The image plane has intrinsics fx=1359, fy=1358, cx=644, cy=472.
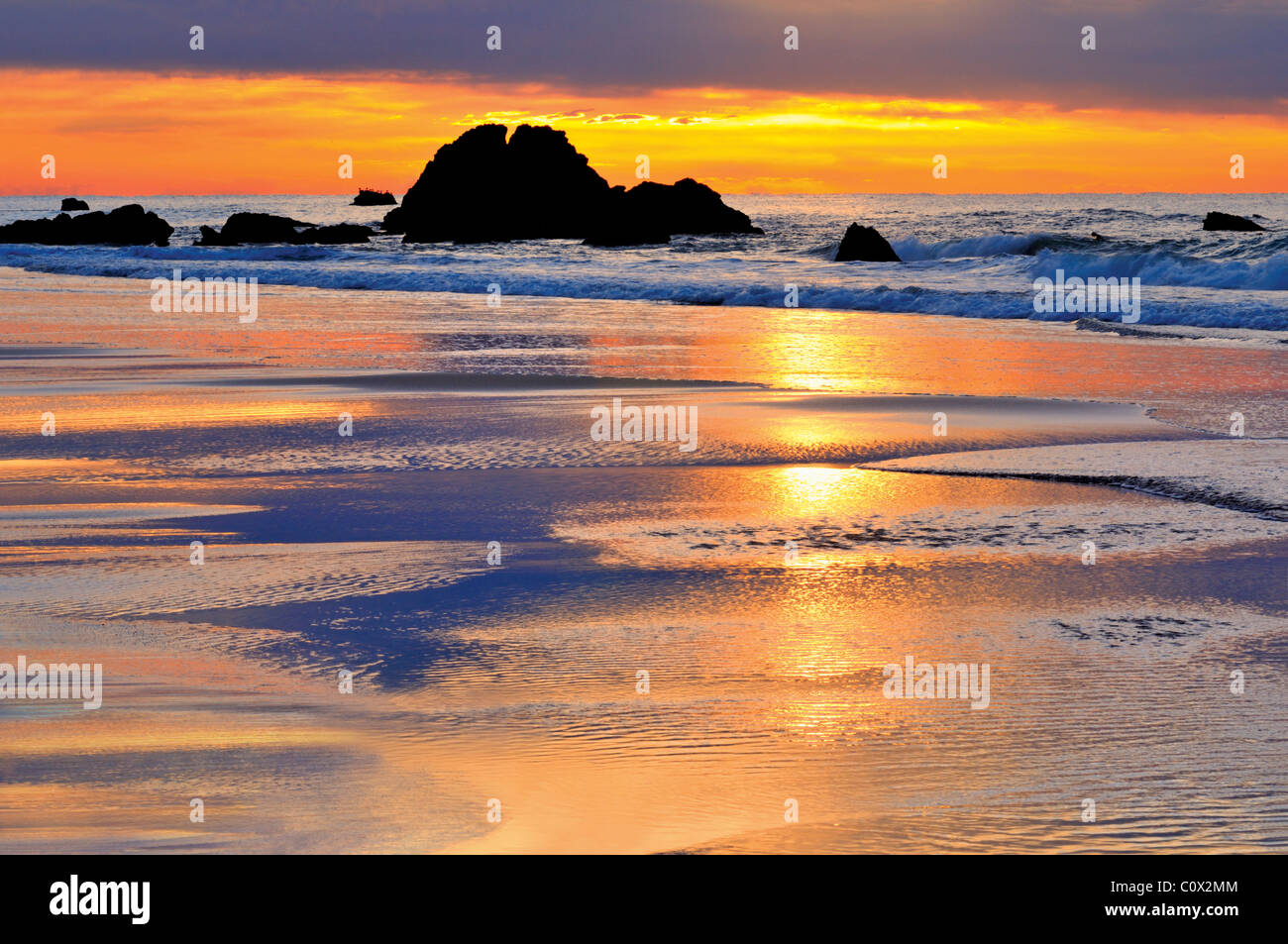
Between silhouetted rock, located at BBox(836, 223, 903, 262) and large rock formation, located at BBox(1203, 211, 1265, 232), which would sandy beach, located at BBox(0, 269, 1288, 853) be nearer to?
silhouetted rock, located at BBox(836, 223, 903, 262)

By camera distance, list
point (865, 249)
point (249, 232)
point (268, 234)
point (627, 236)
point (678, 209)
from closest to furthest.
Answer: point (865, 249)
point (627, 236)
point (249, 232)
point (268, 234)
point (678, 209)

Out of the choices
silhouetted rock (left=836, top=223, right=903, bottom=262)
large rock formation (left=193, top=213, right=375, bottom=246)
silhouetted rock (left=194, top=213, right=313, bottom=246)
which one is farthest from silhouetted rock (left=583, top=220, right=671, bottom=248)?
silhouetted rock (left=836, top=223, right=903, bottom=262)

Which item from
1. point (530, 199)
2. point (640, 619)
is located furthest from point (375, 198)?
point (640, 619)

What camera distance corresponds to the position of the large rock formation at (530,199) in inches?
3068

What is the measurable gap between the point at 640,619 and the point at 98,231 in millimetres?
76967

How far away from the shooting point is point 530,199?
8319 cm

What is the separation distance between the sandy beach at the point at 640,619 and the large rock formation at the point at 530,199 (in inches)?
2382

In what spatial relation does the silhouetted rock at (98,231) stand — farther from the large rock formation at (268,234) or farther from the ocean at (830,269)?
the ocean at (830,269)

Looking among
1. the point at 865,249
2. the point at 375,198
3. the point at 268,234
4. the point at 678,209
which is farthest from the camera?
the point at 375,198

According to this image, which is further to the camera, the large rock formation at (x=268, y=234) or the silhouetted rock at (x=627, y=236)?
the large rock formation at (x=268, y=234)

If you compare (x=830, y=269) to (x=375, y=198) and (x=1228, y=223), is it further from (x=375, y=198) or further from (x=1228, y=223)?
(x=375, y=198)

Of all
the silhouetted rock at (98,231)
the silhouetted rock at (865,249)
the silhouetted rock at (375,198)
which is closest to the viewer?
the silhouetted rock at (865,249)

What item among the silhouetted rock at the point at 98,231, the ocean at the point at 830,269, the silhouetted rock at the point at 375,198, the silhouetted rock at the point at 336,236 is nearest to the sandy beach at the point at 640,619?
the ocean at the point at 830,269
